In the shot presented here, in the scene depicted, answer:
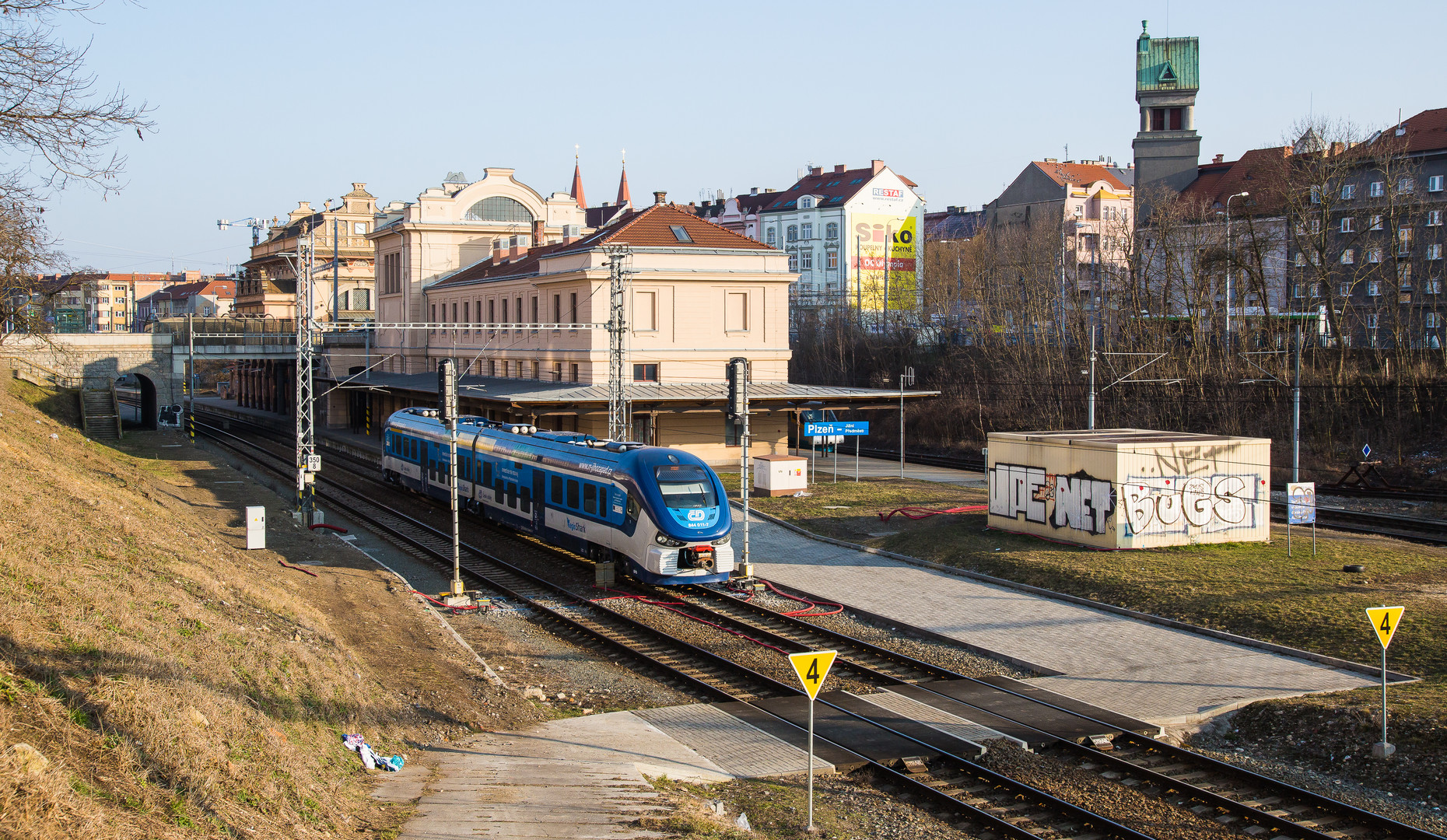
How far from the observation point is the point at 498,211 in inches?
2525

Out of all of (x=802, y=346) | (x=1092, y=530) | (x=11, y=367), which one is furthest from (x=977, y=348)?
(x=11, y=367)

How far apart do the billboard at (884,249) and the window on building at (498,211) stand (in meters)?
27.8

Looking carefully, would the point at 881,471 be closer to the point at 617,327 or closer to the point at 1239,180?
the point at 617,327

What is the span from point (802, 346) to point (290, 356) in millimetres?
31014

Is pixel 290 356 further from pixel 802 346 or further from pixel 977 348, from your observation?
pixel 977 348

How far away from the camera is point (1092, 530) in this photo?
77.7 ft

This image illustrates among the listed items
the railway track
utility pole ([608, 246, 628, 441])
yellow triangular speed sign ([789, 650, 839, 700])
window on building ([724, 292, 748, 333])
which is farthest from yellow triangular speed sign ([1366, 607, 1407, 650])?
window on building ([724, 292, 748, 333])

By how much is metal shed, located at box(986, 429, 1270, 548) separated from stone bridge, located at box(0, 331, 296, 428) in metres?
44.7

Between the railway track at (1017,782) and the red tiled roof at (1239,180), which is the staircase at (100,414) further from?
the red tiled roof at (1239,180)

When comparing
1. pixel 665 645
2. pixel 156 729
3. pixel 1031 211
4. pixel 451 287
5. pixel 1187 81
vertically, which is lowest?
pixel 665 645

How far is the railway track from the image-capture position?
33.5 feet


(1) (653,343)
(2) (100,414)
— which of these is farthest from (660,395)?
(2) (100,414)

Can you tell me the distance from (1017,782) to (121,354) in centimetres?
5579

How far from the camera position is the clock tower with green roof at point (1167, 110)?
73.4 m
